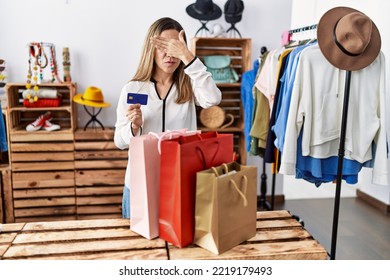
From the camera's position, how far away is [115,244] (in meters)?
1.04

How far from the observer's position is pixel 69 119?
120 inches

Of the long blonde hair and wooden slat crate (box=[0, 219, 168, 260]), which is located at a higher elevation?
the long blonde hair

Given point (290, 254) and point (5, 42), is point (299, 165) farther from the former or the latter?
point (5, 42)

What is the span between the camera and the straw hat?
271cm

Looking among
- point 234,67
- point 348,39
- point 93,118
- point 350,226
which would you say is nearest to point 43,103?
point 93,118

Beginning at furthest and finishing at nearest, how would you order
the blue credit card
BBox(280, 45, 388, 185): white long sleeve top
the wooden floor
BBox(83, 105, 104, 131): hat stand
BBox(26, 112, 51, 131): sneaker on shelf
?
1. BBox(83, 105, 104, 131): hat stand
2. BBox(26, 112, 51, 131): sneaker on shelf
3. the wooden floor
4. BBox(280, 45, 388, 185): white long sleeve top
5. the blue credit card

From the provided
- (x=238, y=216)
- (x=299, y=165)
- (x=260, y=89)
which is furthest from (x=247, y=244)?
(x=260, y=89)

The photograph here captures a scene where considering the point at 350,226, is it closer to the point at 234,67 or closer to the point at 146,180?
the point at 234,67

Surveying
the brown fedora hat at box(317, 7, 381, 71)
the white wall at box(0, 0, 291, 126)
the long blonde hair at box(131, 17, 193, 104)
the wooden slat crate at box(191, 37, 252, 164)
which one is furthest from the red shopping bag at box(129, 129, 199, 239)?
the wooden slat crate at box(191, 37, 252, 164)

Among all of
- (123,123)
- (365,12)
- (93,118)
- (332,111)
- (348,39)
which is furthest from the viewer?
(93,118)

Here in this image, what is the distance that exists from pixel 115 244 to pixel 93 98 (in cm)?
185

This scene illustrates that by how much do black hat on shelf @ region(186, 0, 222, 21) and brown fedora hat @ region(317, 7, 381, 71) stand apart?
1.06 meters

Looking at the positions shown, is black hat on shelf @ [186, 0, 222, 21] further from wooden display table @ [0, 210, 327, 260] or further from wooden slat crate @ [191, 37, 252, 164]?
wooden display table @ [0, 210, 327, 260]

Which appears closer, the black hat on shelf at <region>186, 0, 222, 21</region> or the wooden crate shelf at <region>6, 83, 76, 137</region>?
Answer: the black hat on shelf at <region>186, 0, 222, 21</region>
